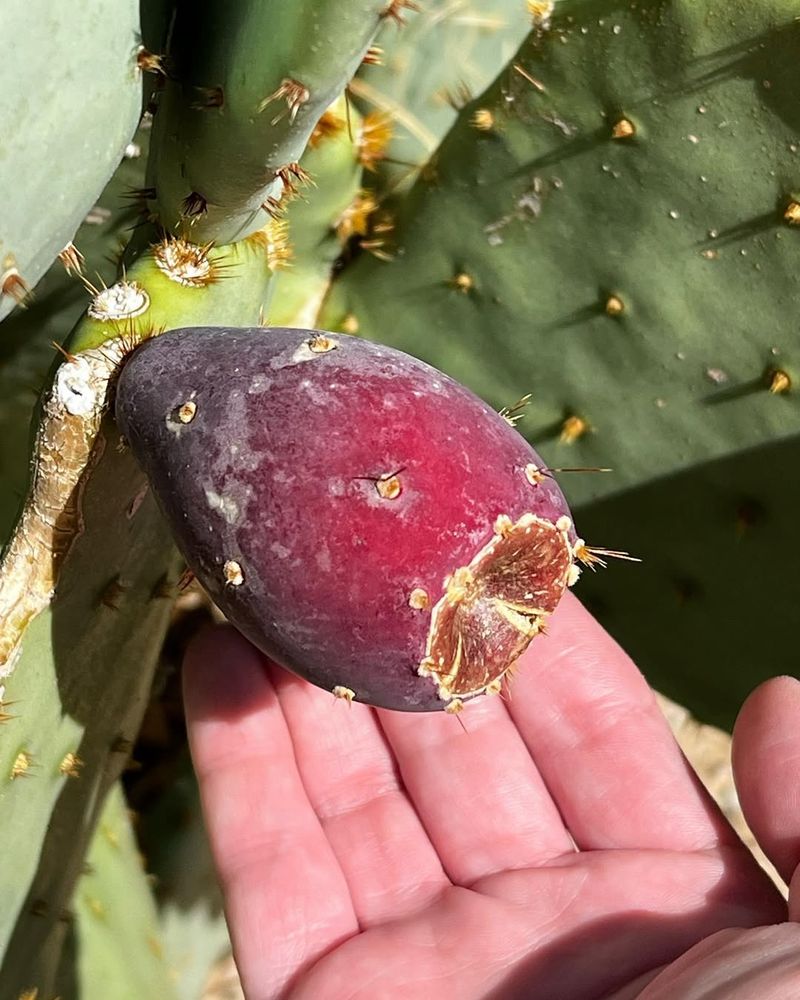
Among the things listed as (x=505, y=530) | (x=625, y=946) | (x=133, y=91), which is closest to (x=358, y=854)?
(x=625, y=946)

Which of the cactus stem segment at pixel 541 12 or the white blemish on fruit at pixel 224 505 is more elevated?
the cactus stem segment at pixel 541 12

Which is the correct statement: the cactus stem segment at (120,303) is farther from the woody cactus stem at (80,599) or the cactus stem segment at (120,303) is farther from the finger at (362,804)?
the finger at (362,804)

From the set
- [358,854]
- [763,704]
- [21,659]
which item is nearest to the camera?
[21,659]

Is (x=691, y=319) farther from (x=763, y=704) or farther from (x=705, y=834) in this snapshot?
(x=705, y=834)

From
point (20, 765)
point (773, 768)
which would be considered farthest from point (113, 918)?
point (773, 768)

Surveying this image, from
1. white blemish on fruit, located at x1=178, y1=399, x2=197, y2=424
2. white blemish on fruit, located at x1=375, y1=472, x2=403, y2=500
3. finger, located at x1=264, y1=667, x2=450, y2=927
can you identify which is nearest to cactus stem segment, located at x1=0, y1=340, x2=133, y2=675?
white blemish on fruit, located at x1=178, y1=399, x2=197, y2=424

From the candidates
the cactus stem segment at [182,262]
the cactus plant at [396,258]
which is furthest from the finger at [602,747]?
the cactus stem segment at [182,262]
